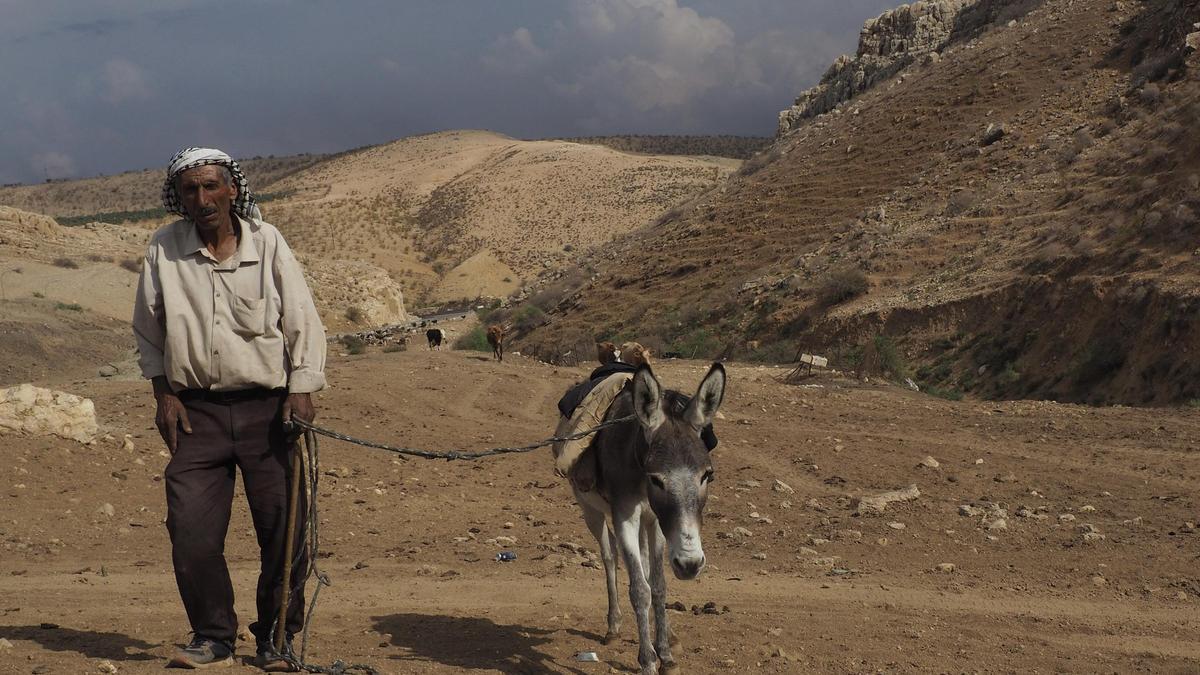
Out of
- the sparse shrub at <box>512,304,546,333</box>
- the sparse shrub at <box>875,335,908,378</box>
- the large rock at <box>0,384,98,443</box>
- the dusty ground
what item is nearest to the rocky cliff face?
the sparse shrub at <box>512,304,546,333</box>

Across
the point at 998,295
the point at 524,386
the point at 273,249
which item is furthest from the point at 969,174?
the point at 273,249

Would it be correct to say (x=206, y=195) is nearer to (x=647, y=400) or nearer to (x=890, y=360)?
(x=647, y=400)

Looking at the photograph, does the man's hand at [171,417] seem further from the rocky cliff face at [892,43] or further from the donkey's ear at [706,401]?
the rocky cliff face at [892,43]

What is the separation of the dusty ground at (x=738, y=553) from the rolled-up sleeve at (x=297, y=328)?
164 cm

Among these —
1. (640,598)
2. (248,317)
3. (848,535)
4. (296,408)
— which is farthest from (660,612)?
(848,535)

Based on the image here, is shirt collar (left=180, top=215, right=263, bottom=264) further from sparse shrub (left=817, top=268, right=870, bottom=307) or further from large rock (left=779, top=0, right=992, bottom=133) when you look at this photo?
large rock (left=779, top=0, right=992, bottom=133)

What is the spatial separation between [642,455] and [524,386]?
1472cm

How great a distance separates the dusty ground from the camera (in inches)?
257

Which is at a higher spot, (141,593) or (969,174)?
(969,174)

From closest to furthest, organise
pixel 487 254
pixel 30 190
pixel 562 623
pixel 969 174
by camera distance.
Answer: pixel 562 623 → pixel 969 174 → pixel 487 254 → pixel 30 190

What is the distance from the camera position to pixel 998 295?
76.5 feet

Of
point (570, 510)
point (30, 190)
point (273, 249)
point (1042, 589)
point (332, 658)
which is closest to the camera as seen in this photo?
point (273, 249)

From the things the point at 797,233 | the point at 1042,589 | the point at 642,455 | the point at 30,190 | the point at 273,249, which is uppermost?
the point at 30,190

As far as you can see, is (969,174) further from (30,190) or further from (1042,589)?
(30,190)
